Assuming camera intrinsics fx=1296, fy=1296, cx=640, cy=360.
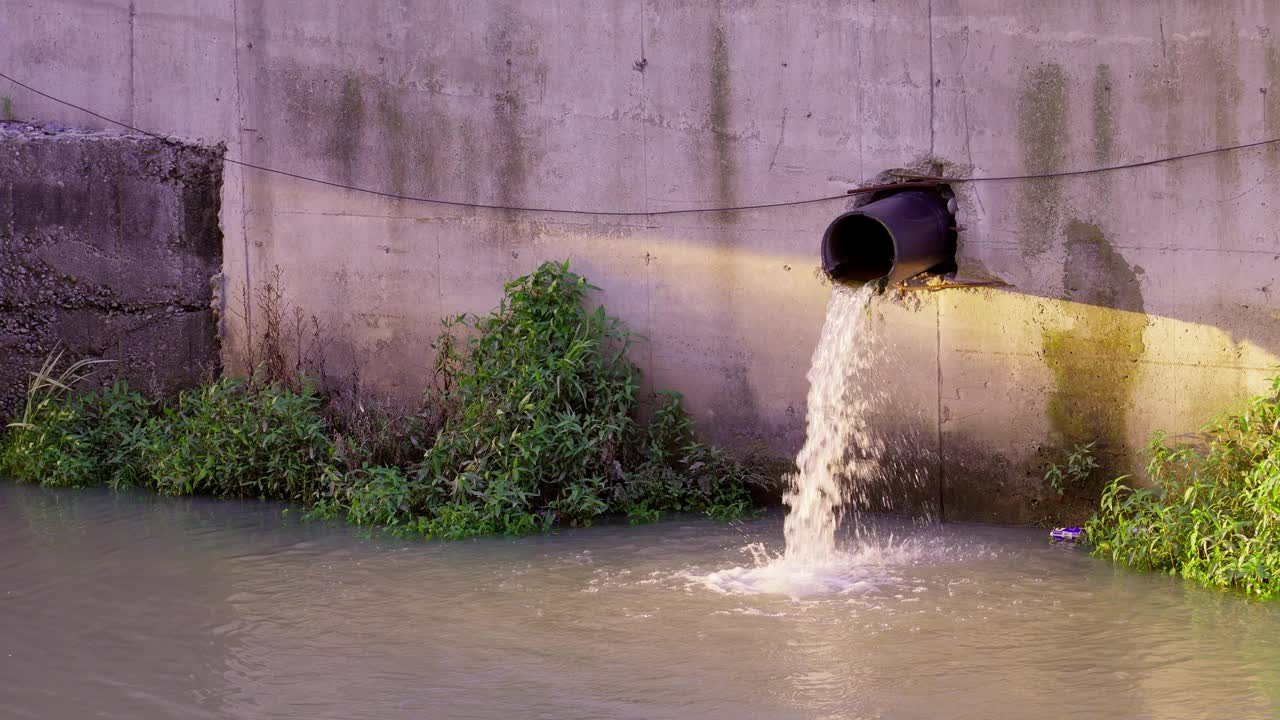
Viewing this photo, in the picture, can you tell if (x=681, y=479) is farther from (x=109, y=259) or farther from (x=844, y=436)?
(x=109, y=259)

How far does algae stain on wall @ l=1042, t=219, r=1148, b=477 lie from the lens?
21.3 ft

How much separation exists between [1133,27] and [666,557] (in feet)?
11.4

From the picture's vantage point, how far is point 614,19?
752 centimetres

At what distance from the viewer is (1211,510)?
5.90m

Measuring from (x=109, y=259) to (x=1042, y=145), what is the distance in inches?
237

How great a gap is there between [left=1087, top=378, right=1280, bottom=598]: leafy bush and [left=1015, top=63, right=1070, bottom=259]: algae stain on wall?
1.20m

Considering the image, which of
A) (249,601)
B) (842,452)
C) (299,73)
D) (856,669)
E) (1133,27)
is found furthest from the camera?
(299,73)

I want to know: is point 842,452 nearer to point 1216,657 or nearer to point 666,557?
point 666,557

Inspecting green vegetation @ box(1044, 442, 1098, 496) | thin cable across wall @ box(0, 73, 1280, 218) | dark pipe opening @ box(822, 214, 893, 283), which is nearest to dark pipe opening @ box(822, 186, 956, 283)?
dark pipe opening @ box(822, 214, 893, 283)

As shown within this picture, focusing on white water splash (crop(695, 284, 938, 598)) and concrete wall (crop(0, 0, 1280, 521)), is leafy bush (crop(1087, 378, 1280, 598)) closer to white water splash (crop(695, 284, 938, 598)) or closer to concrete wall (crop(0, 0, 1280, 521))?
concrete wall (crop(0, 0, 1280, 521))

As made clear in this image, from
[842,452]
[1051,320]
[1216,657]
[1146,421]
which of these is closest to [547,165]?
[842,452]

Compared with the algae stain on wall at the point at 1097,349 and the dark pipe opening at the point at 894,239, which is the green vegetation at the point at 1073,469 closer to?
the algae stain on wall at the point at 1097,349

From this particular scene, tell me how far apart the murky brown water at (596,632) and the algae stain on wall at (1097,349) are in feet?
1.98

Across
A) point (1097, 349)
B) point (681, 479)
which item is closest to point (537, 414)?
point (681, 479)
